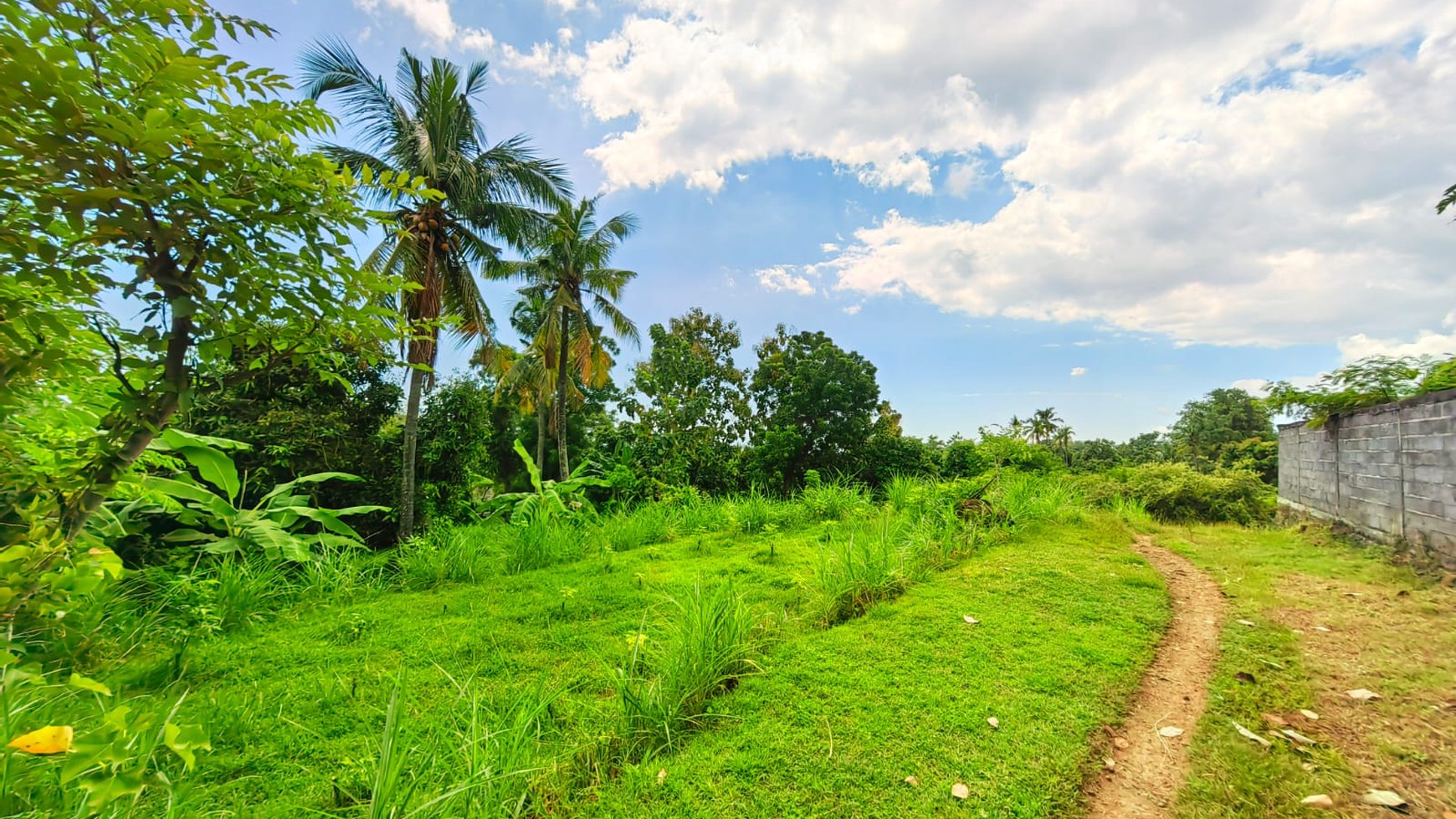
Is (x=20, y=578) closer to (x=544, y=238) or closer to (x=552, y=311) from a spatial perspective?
(x=544, y=238)

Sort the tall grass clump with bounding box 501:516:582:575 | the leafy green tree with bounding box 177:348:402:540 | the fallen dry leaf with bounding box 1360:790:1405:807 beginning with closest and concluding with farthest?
the fallen dry leaf with bounding box 1360:790:1405:807 < the tall grass clump with bounding box 501:516:582:575 < the leafy green tree with bounding box 177:348:402:540

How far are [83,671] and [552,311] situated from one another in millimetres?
12502

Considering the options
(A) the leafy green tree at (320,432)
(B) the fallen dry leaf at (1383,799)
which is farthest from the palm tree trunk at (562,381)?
(B) the fallen dry leaf at (1383,799)

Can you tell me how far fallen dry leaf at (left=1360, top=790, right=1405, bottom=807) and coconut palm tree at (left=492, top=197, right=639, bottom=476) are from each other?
1323cm

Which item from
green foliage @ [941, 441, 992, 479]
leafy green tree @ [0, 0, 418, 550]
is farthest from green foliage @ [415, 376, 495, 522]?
green foliage @ [941, 441, 992, 479]

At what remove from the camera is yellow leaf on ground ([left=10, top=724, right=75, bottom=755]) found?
2.72ft

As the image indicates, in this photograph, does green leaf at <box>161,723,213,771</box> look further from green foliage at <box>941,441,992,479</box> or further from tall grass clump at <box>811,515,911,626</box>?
green foliage at <box>941,441,992,479</box>

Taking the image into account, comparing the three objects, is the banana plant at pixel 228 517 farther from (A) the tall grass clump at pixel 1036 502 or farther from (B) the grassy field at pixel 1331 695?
(A) the tall grass clump at pixel 1036 502

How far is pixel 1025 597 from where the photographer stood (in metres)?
3.97

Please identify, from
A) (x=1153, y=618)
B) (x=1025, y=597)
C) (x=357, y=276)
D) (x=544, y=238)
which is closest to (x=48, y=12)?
(x=357, y=276)

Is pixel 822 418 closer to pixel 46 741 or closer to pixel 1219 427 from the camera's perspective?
pixel 46 741

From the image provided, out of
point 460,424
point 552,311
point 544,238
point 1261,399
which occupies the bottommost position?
point 460,424

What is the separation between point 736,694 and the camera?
270cm

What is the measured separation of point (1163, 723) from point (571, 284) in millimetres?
14552
